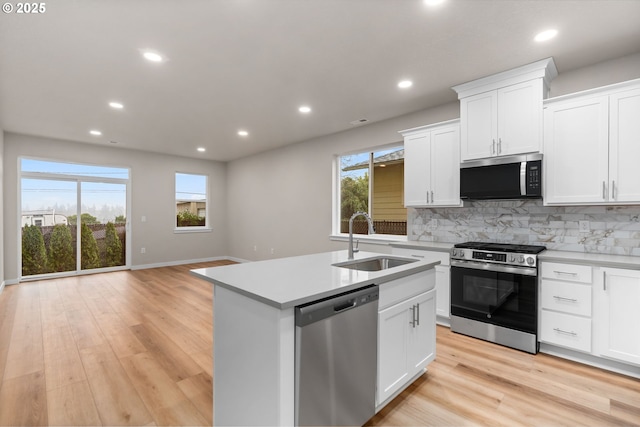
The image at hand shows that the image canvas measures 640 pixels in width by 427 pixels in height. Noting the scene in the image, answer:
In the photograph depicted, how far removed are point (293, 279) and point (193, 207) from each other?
22.2 ft

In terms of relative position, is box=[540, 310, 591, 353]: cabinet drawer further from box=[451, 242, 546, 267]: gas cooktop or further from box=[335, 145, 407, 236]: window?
box=[335, 145, 407, 236]: window

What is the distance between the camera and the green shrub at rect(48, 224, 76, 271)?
229 inches

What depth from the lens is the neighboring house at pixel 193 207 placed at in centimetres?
750

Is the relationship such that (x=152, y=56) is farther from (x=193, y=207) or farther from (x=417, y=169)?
(x=193, y=207)

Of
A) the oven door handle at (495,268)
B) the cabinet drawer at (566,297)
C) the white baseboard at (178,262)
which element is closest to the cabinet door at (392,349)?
the oven door handle at (495,268)

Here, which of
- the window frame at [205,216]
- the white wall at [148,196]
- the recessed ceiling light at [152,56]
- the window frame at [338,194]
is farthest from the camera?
the window frame at [205,216]

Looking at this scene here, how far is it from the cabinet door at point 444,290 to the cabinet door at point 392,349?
1457 millimetres

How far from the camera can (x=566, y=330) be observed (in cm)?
262

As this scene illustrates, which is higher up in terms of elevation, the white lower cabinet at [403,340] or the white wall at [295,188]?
the white wall at [295,188]

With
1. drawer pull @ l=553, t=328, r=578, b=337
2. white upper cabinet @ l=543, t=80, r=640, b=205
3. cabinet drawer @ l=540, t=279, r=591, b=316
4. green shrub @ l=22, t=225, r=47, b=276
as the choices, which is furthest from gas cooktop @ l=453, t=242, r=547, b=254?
green shrub @ l=22, t=225, r=47, b=276

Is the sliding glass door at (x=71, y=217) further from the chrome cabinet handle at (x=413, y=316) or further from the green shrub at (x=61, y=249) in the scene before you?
the chrome cabinet handle at (x=413, y=316)

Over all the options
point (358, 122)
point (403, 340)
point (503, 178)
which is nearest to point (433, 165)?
point (503, 178)

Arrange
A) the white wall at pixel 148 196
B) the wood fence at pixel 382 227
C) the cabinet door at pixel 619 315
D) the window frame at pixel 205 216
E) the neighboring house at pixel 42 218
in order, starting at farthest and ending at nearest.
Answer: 1. the window frame at pixel 205 216
2. the neighboring house at pixel 42 218
3. the white wall at pixel 148 196
4. the wood fence at pixel 382 227
5. the cabinet door at pixel 619 315

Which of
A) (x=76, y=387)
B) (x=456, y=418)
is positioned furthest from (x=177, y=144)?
(x=456, y=418)
